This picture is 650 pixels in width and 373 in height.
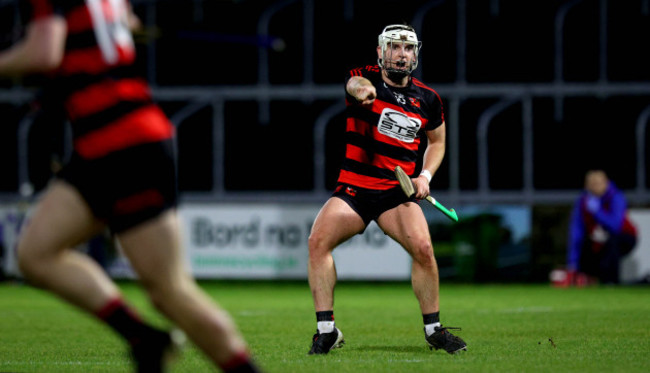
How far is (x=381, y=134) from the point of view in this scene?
7234 mm

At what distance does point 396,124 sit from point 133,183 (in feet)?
11.2

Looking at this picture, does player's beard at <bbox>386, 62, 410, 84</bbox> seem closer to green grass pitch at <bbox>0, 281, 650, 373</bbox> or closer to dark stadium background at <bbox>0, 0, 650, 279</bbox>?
green grass pitch at <bbox>0, 281, 650, 373</bbox>

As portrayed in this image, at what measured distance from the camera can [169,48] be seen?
19547 millimetres

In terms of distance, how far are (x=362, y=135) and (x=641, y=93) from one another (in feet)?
33.8

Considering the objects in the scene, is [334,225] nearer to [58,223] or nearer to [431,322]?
[431,322]

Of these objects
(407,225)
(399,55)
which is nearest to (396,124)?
(399,55)

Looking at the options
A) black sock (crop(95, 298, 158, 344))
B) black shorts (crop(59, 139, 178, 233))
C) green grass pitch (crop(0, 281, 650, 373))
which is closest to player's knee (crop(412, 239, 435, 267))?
green grass pitch (crop(0, 281, 650, 373))

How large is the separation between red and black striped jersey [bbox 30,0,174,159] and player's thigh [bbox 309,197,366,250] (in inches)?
123

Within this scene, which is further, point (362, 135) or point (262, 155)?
point (262, 155)

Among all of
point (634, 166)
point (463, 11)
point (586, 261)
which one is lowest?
point (586, 261)

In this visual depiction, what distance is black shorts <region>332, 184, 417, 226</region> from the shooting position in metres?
7.16

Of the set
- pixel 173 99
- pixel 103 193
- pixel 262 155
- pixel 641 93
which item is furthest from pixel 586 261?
pixel 103 193

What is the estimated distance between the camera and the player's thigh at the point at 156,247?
398cm

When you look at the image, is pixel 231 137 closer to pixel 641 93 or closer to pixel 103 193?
pixel 641 93
